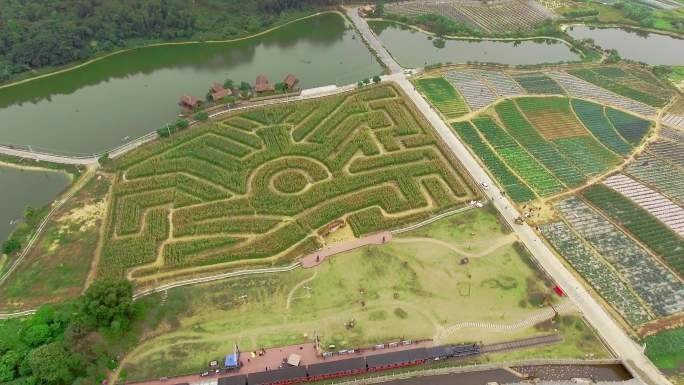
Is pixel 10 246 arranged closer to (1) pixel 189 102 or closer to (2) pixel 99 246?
(2) pixel 99 246

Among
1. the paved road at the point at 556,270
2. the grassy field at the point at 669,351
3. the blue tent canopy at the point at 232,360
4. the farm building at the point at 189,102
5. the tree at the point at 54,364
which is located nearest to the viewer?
the tree at the point at 54,364

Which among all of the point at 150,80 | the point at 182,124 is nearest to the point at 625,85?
the point at 182,124

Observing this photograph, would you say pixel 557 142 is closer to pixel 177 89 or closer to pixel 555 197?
pixel 555 197

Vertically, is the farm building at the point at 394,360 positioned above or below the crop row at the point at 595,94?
below

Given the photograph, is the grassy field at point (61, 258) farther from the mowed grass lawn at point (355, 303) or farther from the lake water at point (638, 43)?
the lake water at point (638, 43)

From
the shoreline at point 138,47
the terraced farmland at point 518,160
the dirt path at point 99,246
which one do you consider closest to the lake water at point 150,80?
the shoreline at point 138,47

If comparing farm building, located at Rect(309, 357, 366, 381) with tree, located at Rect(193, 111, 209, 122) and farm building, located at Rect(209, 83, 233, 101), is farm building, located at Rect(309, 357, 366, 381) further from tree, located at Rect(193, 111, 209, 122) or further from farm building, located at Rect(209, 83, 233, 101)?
farm building, located at Rect(209, 83, 233, 101)
